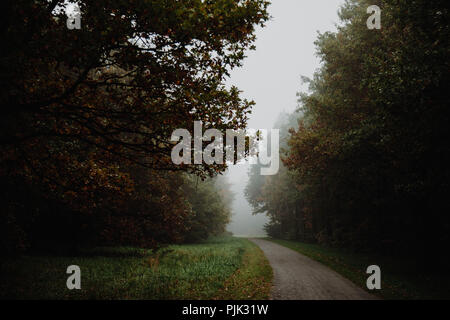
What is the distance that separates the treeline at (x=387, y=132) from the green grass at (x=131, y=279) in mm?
7103

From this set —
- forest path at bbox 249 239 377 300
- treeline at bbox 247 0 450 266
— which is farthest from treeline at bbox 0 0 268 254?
treeline at bbox 247 0 450 266

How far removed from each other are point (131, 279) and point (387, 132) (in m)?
12.1

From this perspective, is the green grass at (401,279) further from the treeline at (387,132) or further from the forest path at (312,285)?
the treeline at (387,132)

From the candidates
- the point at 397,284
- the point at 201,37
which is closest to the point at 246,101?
the point at 201,37

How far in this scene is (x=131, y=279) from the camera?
959 cm

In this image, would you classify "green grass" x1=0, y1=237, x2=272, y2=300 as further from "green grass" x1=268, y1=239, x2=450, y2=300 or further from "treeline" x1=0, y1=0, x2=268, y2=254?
"green grass" x1=268, y1=239, x2=450, y2=300

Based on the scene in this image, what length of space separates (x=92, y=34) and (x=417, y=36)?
11.3 meters

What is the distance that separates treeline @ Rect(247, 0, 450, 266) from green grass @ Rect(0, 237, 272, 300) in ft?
23.3

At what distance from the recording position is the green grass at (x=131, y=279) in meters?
7.82

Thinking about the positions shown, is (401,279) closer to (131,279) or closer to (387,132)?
(387,132)

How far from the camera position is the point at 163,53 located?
4871 millimetres

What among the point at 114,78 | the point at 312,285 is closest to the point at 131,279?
the point at 312,285

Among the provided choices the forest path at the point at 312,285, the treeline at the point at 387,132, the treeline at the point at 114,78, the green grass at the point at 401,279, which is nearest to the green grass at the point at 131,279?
the forest path at the point at 312,285
